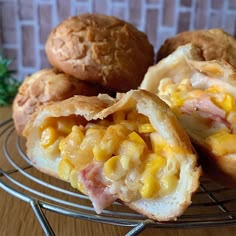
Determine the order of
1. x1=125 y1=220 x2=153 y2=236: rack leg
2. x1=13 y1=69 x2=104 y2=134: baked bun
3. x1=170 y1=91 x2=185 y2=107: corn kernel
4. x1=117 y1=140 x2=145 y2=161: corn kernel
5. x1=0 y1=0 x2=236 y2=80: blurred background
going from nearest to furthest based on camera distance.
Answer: x1=125 y1=220 x2=153 y2=236: rack leg
x1=117 y1=140 x2=145 y2=161: corn kernel
x1=170 y1=91 x2=185 y2=107: corn kernel
x1=13 y1=69 x2=104 y2=134: baked bun
x1=0 y1=0 x2=236 y2=80: blurred background

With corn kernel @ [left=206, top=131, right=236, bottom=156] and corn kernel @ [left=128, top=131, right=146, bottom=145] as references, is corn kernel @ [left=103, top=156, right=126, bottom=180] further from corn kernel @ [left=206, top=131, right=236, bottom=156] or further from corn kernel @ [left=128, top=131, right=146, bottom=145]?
corn kernel @ [left=206, top=131, right=236, bottom=156]

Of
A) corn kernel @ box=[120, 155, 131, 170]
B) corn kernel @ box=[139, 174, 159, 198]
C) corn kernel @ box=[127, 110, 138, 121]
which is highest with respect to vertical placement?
corn kernel @ box=[127, 110, 138, 121]

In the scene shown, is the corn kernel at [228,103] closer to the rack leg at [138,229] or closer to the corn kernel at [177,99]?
the corn kernel at [177,99]

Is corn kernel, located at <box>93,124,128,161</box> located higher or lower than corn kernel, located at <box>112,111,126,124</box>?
lower

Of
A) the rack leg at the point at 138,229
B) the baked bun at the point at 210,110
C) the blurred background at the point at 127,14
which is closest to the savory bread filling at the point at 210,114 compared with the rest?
the baked bun at the point at 210,110

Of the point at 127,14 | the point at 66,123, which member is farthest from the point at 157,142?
the point at 127,14

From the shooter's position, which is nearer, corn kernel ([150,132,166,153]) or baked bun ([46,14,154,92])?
corn kernel ([150,132,166,153])

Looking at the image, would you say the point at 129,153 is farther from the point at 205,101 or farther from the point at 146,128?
the point at 205,101

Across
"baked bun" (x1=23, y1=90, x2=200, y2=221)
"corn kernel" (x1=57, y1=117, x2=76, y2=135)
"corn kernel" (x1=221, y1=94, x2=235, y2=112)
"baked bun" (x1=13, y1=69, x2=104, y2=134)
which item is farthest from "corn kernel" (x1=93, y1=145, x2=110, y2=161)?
"baked bun" (x1=13, y1=69, x2=104, y2=134)

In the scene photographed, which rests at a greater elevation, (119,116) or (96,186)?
(119,116)
